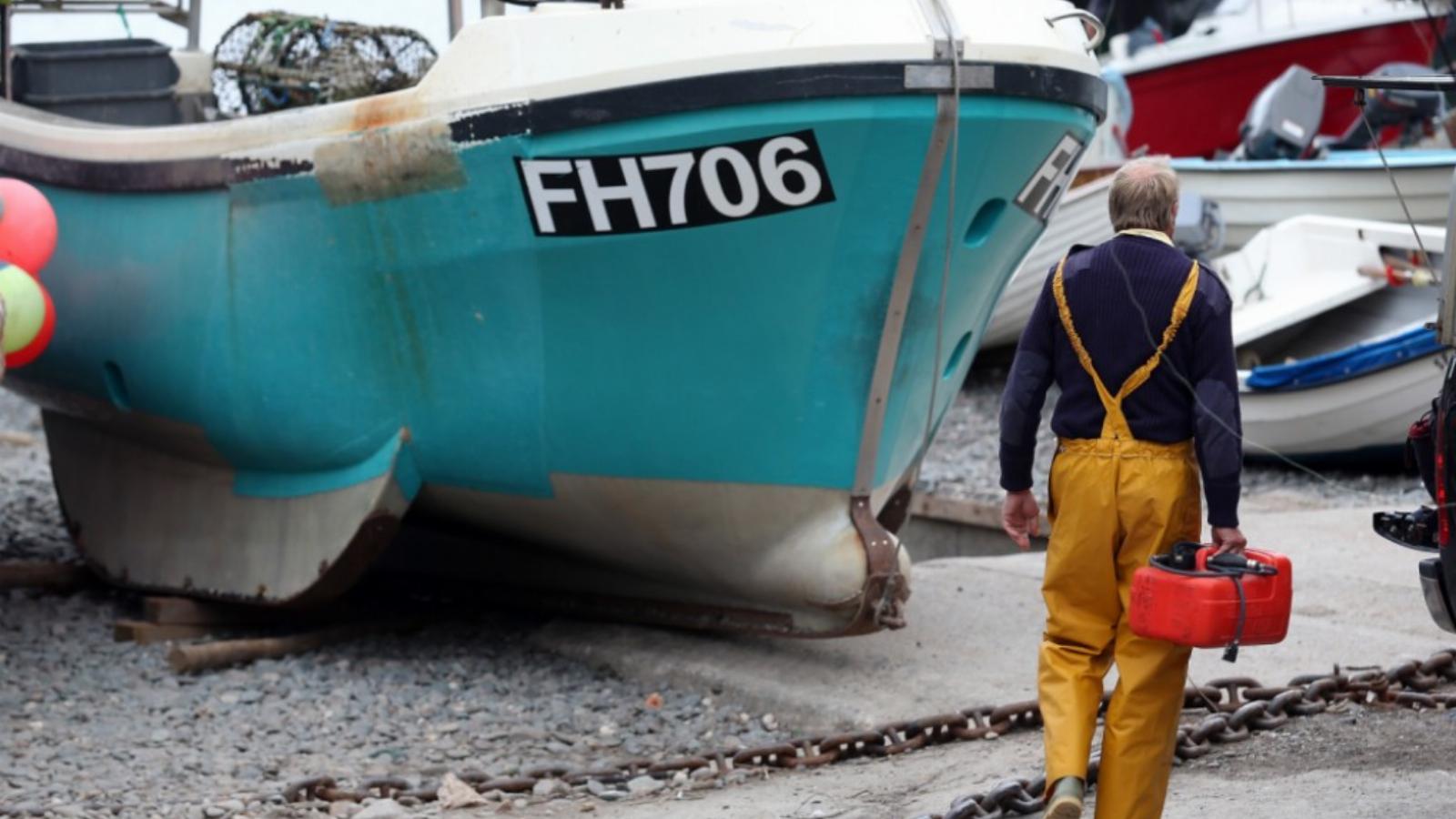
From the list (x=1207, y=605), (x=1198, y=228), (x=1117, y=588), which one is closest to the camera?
(x=1207, y=605)

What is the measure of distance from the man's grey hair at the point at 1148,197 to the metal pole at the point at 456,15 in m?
3.94

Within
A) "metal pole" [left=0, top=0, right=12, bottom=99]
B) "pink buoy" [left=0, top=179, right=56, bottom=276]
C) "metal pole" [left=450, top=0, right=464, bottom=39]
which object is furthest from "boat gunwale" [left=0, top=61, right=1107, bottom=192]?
"metal pole" [left=0, top=0, right=12, bottom=99]

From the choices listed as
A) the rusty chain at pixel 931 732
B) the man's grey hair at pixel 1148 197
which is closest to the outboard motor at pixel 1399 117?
the rusty chain at pixel 931 732

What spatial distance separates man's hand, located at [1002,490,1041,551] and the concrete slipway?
0.76m

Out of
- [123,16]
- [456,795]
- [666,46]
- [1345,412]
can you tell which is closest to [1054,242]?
[1345,412]

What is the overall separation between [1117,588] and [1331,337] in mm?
8297

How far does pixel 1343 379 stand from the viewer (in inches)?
402

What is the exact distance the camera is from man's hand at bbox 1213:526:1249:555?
3.86 metres

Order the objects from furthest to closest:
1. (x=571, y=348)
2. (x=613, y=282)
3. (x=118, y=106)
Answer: (x=118, y=106) < (x=571, y=348) < (x=613, y=282)

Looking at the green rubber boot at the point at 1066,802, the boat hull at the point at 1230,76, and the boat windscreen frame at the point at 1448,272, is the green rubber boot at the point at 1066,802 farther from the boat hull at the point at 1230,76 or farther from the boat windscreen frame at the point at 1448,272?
the boat hull at the point at 1230,76

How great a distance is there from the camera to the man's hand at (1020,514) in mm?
4164

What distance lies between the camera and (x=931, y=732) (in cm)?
532

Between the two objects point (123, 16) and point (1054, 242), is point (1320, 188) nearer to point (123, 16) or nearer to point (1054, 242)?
point (1054, 242)

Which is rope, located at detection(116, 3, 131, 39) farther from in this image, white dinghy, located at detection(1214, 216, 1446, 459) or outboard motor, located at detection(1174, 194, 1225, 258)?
outboard motor, located at detection(1174, 194, 1225, 258)
